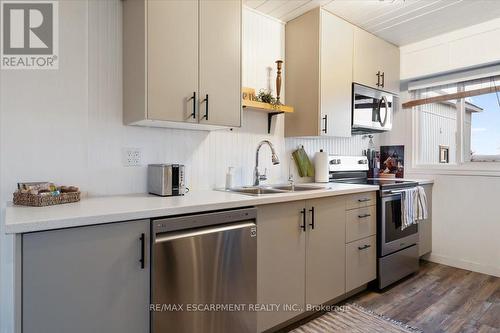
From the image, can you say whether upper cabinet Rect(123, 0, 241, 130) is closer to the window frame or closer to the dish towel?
the dish towel

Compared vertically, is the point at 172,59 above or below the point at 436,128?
above

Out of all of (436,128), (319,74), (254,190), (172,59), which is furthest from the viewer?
(436,128)

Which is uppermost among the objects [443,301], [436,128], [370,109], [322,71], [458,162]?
[322,71]

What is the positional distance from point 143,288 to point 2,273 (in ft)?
2.64

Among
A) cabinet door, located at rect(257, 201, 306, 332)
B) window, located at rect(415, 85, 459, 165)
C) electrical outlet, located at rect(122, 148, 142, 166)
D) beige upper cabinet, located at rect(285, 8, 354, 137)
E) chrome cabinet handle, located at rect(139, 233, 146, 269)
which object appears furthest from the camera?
window, located at rect(415, 85, 459, 165)

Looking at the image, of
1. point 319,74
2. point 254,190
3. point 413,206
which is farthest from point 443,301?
point 319,74

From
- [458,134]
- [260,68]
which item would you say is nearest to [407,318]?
[458,134]

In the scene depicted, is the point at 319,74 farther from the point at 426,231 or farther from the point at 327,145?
the point at 426,231

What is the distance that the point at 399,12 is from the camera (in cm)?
250

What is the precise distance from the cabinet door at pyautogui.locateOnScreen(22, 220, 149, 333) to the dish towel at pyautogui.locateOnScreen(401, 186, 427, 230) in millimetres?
2279

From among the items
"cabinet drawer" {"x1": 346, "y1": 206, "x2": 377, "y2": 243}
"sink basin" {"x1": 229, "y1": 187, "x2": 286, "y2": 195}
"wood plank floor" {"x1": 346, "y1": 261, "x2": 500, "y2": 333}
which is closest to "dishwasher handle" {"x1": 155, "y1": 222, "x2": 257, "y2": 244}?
"sink basin" {"x1": 229, "y1": 187, "x2": 286, "y2": 195}

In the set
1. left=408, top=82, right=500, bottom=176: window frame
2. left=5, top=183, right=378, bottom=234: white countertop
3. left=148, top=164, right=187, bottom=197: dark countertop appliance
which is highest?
left=408, top=82, right=500, bottom=176: window frame

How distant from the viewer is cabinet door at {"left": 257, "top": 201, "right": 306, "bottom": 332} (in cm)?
175

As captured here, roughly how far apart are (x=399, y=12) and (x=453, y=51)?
2.87ft
